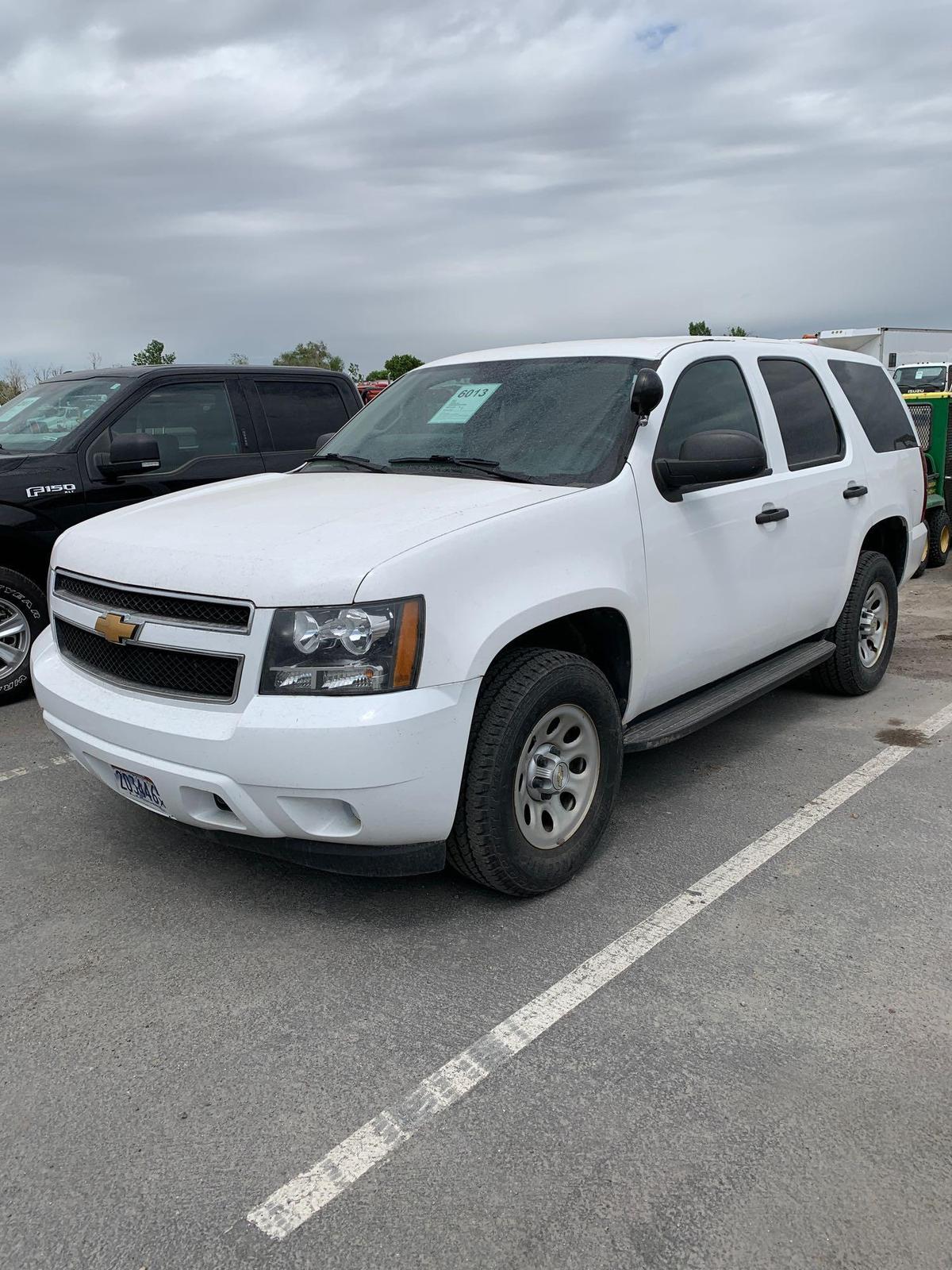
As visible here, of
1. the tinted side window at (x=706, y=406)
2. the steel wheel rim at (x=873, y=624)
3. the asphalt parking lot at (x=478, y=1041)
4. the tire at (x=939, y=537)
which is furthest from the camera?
the tire at (x=939, y=537)

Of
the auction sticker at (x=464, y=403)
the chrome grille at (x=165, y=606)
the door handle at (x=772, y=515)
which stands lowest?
the door handle at (x=772, y=515)

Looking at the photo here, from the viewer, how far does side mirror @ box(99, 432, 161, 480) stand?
19.5ft

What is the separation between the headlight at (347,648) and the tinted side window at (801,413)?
2.57 metres

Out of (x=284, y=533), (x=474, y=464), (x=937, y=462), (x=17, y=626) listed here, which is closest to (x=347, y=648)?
(x=284, y=533)

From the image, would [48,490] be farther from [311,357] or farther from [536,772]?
[311,357]

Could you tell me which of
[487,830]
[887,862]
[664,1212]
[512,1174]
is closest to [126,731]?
[487,830]

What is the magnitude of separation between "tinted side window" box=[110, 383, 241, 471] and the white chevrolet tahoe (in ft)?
6.87

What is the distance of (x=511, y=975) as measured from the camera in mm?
3020

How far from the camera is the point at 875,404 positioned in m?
5.64

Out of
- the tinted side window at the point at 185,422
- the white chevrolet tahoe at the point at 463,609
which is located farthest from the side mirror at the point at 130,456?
the white chevrolet tahoe at the point at 463,609

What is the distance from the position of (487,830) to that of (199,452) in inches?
171

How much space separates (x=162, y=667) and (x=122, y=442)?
321 cm

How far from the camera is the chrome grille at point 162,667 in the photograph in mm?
3000

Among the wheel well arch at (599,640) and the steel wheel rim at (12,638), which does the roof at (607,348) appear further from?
the steel wheel rim at (12,638)
